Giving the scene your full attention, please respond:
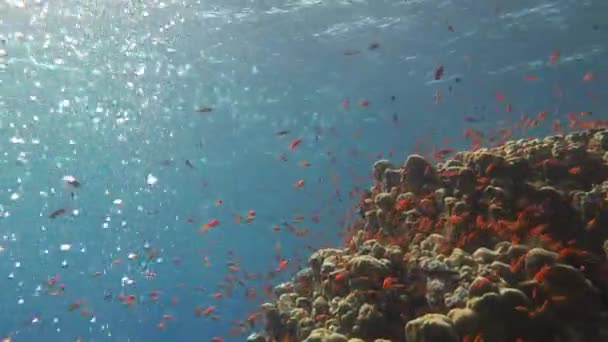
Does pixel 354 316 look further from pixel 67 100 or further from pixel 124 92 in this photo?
pixel 67 100

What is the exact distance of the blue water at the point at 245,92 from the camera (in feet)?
73.0

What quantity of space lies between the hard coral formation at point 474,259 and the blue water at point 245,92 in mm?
4283

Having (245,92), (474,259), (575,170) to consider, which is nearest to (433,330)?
(474,259)

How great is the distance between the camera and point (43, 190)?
51344 millimetres

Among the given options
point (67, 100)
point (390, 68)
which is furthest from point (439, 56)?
point (67, 100)

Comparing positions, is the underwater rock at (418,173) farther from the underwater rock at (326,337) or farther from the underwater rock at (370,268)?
the underwater rock at (326,337)

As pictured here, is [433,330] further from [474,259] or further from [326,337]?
[474,259]

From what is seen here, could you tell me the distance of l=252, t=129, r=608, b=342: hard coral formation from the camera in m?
4.31

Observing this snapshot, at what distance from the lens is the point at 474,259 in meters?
5.29

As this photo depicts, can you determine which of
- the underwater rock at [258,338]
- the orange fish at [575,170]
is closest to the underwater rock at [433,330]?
the underwater rock at [258,338]

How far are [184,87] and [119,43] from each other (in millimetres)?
6412

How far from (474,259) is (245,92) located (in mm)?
27518

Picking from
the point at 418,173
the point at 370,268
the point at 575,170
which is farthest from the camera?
the point at 418,173

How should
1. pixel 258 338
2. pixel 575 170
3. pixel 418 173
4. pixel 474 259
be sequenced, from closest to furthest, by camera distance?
pixel 474 259, pixel 575 170, pixel 258 338, pixel 418 173
